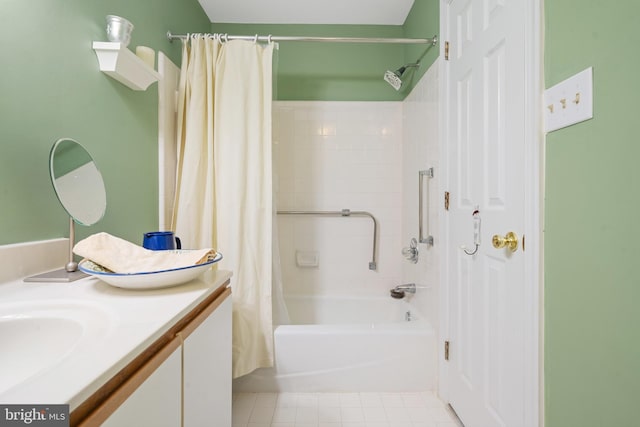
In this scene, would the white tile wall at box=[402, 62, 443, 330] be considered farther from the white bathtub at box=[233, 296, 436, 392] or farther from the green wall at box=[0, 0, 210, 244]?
the green wall at box=[0, 0, 210, 244]

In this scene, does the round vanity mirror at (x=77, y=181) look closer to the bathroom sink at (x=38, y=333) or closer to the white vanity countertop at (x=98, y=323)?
the white vanity countertop at (x=98, y=323)

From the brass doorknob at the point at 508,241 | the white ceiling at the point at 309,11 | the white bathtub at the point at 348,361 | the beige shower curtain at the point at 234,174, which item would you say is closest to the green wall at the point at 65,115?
the beige shower curtain at the point at 234,174

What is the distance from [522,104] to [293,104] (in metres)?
1.76

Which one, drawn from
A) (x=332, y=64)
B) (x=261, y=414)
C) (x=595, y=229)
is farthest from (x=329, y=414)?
(x=332, y=64)

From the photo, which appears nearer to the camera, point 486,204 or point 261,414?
point 486,204

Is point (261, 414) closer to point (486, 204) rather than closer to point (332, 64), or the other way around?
point (486, 204)

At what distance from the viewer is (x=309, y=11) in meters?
2.29

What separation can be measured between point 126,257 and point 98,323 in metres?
0.31

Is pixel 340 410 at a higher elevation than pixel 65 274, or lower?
lower

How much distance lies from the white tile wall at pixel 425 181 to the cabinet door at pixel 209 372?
45.4 inches

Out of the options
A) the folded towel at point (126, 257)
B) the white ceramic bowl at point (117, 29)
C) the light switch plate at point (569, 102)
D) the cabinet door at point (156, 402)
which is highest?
the white ceramic bowl at point (117, 29)

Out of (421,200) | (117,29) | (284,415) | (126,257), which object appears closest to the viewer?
(126,257)

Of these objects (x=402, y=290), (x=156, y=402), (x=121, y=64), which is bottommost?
Result: (x=402, y=290)

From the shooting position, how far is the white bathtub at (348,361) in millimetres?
1745
